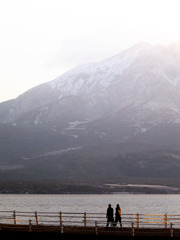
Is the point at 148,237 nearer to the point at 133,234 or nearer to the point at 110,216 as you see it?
the point at 133,234

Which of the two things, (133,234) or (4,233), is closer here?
(133,234)

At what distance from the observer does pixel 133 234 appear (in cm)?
6184

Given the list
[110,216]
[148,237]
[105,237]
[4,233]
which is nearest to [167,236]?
[148,237]

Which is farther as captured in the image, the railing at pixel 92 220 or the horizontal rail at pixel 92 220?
the horizontal rail at pixel 92 220

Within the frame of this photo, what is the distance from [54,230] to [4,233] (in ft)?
17.4

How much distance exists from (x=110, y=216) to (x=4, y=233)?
13.1 meters

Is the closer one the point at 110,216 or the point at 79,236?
the point at 79,236

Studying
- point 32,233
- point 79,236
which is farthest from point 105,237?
point 32,233

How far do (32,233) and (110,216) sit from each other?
11.0 metres

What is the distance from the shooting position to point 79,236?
63.4 m

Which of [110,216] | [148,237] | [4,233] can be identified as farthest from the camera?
[110,216]

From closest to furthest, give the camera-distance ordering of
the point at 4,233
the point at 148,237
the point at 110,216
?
the point at 148,237 → the point at 4,233 → the point at 110,216

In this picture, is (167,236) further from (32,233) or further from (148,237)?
(32,233)

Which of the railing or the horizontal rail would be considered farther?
the horizontal rail
